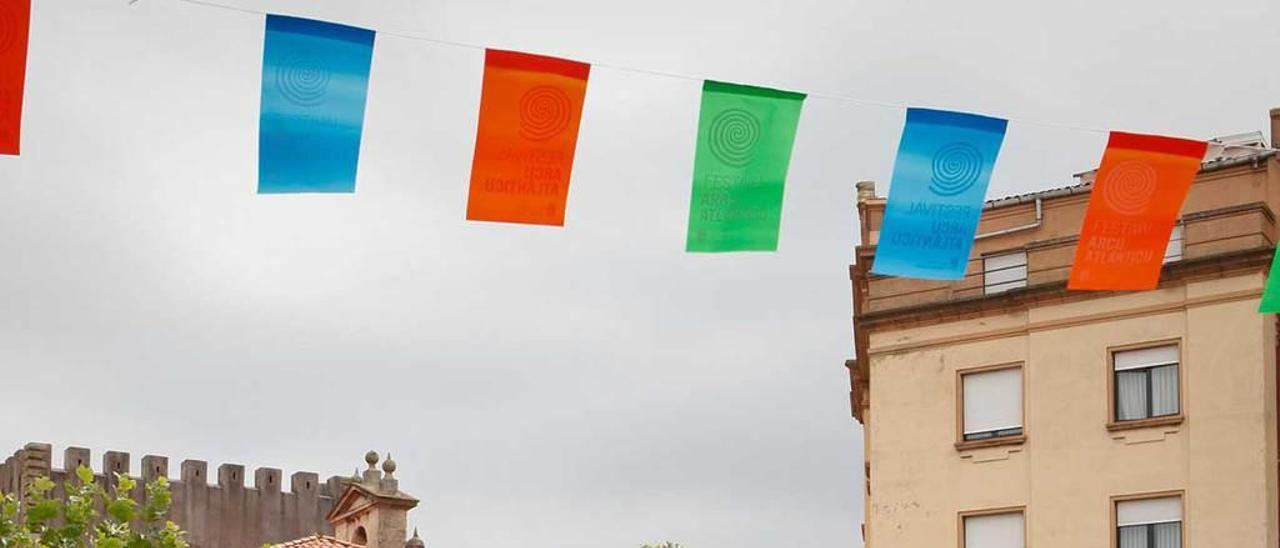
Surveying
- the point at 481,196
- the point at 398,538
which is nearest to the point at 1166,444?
the point at 398,538

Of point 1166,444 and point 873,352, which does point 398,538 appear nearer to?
point 873,352

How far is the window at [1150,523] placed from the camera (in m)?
46.8

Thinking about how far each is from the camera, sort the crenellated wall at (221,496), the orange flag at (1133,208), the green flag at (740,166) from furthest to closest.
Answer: the crenellated wall at (221,496) → the orange flag at (1133,208) → the green flag at (740,166)

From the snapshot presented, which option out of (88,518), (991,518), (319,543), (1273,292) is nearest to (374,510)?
(319,543)

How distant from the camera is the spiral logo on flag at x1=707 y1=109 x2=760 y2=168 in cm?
2342

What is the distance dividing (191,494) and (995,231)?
172ft

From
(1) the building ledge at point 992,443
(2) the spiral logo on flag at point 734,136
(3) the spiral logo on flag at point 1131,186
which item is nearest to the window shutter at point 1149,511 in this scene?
(1) the building ledge at point 992,443

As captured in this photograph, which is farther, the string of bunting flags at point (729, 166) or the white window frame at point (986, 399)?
the white window frame at point (986, 399)

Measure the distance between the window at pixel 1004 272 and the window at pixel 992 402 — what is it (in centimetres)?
158

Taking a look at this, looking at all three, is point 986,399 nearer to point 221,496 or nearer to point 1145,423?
point 1145,423

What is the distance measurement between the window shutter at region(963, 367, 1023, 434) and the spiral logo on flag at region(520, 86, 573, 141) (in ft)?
90.9

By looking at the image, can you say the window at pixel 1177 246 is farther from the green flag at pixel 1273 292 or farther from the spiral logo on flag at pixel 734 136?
the spiral logo on flag at pixel 734 136

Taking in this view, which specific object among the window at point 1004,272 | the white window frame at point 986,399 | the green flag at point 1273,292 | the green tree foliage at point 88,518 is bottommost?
the green tree foliage at point 88,518

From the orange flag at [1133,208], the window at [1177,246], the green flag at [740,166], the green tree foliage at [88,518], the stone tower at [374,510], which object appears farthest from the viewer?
the stone tower at [374,510]
